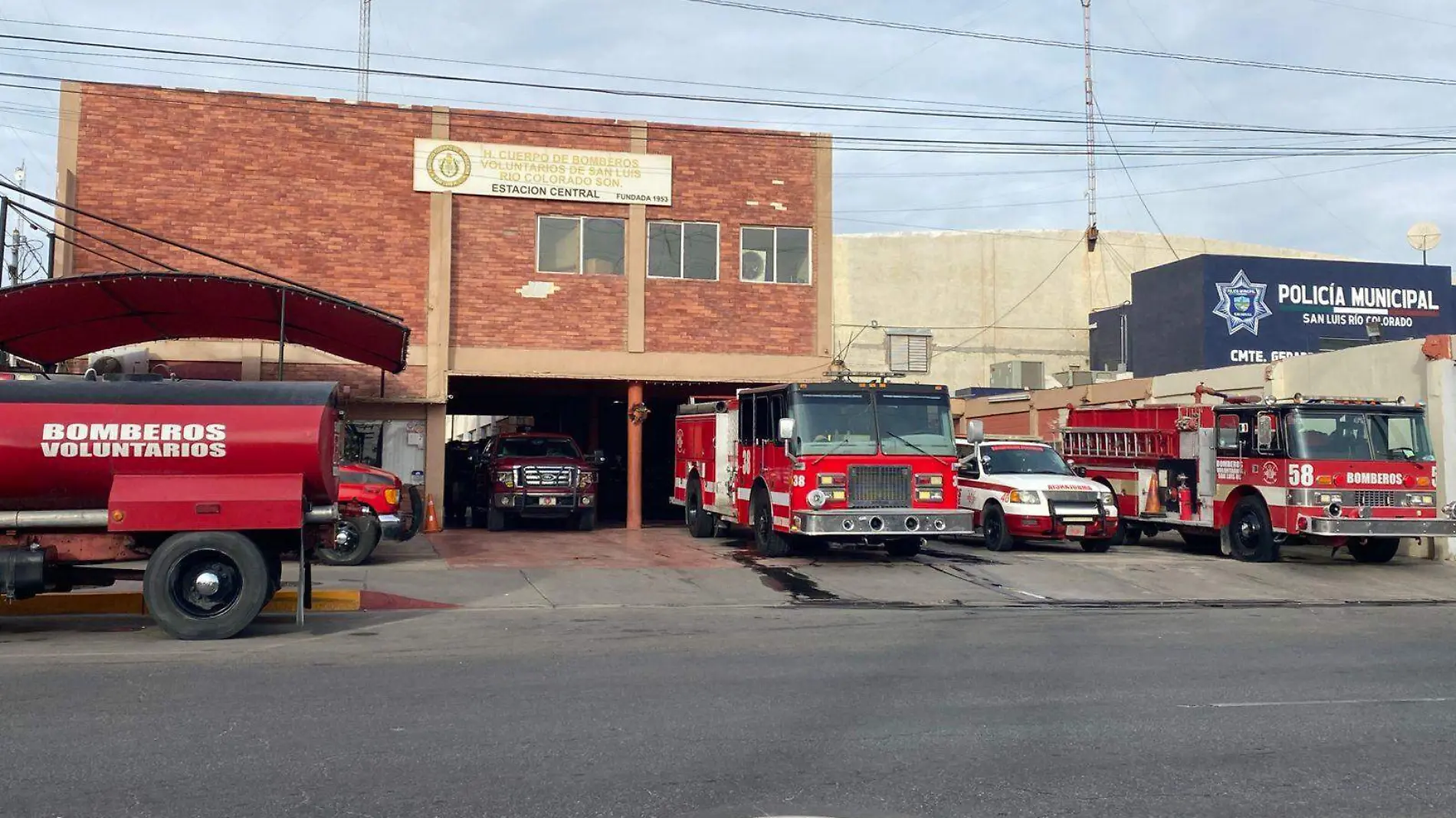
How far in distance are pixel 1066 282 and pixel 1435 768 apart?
147ft

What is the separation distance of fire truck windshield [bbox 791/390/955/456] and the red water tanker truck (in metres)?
8.13

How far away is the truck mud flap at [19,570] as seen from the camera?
35.6 ft

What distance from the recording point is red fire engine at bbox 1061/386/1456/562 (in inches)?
731

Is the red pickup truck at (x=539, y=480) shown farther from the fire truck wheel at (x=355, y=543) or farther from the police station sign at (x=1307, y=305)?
the police station sign at (x=1307, y=305)

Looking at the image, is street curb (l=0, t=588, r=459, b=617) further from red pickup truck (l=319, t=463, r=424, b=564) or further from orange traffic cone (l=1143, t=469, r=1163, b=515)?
orange traffic cone (l=1143, t=469, r=1163, b=515)

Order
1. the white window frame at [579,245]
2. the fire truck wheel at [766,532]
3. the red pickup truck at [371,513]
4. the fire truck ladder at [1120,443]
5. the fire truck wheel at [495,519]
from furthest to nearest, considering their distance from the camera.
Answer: the white window frame at [579,245] < the fire truck wheel at [495,519] < the fire truck ladder at [1120,443] < the fire truck wheel at [766,532] < the red pickup truck at [371,513]

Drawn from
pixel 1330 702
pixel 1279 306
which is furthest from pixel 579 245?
pixel 1279 306

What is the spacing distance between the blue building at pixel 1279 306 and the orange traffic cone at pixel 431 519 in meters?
25.4

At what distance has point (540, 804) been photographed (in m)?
5.84

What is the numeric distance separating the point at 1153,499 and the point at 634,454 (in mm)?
10264

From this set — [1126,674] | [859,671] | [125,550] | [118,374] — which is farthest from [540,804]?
[118,374]

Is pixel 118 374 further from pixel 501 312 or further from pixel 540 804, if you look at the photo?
pixel 501 312

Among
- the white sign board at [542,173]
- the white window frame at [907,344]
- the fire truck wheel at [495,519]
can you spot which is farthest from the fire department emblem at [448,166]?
the white window frame at [907,344]

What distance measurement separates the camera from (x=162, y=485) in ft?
36.6
